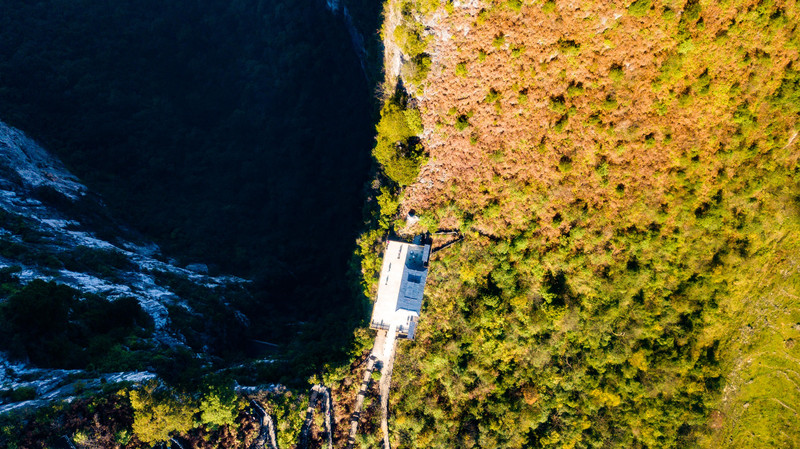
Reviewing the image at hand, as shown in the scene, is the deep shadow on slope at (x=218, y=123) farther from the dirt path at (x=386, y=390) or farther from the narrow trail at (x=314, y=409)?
the narrow trail at (x=314, y=409)

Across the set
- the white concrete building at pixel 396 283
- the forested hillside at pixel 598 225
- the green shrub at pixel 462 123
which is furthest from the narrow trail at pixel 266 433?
the green shrub at pixel 462 123

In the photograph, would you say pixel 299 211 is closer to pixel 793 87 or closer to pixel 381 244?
pixel 381 244

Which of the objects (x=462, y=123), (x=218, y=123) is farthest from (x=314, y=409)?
(x=218, y=123)

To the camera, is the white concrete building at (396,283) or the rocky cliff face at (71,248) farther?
the white concrete building at (396,283)

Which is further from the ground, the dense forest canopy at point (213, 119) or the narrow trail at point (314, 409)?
the dense forest canopy at point (213, 119)

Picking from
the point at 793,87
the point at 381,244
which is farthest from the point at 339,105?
the point at 793,87

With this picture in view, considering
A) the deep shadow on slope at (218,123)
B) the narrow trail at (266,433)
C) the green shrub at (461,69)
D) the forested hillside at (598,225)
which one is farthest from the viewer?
the deep shadow on slope at (218,123)

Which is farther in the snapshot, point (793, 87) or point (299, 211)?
point (299, 211)
